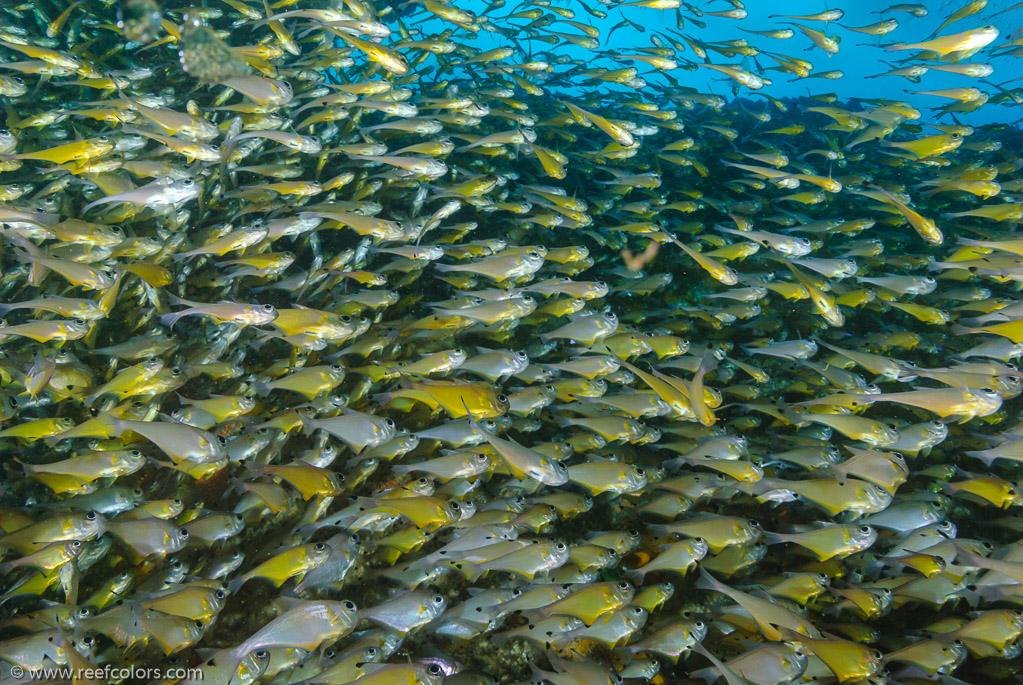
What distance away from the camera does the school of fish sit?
290 centimetres

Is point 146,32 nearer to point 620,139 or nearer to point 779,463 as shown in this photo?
point 620,139

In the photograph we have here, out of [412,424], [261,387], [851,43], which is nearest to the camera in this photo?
[261,387]

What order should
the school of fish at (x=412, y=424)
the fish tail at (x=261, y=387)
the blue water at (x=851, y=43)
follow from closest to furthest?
the school of fish at (x=412, y=424), the fish tail at (x=261, y=387), the blue water at (x=851, y=43)

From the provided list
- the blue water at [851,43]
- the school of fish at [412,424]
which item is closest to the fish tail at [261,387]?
the school of fish at [412,424]

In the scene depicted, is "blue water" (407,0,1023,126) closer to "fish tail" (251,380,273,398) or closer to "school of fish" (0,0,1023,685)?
"school of fish" (0,0,1023,685)

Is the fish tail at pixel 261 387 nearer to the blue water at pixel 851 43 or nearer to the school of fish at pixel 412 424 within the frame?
the school of fish at pixel 412 424

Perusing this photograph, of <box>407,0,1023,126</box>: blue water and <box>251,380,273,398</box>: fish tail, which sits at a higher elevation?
<box>407,0,1023,126</box>: blue water

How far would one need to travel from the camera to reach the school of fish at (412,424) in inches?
114

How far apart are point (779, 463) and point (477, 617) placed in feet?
9.05

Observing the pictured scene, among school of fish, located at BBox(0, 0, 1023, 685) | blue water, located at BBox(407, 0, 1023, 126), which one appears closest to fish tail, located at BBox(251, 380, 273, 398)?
school of fish, located at BBox(0, 0, 1023, 685)

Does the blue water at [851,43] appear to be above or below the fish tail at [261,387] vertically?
above

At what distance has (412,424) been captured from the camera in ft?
13.8

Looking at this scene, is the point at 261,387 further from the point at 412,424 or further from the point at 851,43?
the point at 851,43

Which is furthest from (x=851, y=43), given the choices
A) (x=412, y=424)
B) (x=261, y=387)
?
(x=261, y=387)
